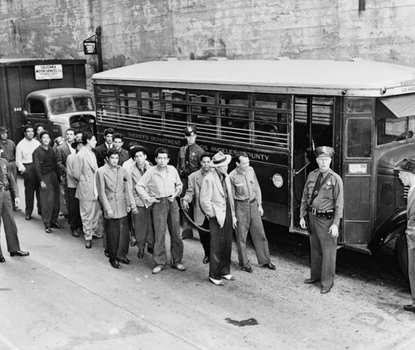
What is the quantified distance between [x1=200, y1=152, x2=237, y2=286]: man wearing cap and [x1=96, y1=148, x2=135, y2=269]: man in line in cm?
132

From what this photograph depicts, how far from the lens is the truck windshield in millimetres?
13773

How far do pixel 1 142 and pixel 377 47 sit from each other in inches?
281

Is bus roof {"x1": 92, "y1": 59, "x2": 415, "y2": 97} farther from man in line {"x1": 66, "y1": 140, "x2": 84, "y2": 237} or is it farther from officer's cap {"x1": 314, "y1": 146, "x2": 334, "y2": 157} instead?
man in line {"x1": 66, "y1": 140, "x2": 84, "y2": 237}

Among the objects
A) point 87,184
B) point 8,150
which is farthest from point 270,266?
point 8,150

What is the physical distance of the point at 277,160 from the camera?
7855 mm

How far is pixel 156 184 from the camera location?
7520mm

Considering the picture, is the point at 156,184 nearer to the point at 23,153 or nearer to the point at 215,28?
the point at 23,153

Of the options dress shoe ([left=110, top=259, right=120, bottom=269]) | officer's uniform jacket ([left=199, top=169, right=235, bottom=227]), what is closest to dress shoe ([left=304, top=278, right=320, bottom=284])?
officer's uniform jacket ([left=199, top=169, right=235, bottom=227])

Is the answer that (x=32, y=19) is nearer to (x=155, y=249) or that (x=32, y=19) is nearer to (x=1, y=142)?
(x=1, y=142)

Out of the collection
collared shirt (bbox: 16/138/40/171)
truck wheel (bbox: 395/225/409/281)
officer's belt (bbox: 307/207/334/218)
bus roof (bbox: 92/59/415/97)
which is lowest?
truck wheel (bbox: 395/225/409/281)

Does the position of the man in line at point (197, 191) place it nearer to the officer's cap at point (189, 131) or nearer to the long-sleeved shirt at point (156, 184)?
the long-sleeved shirt at point (156, 184)

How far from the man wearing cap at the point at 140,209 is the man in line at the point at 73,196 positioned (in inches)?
49.4

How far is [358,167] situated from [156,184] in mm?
2571

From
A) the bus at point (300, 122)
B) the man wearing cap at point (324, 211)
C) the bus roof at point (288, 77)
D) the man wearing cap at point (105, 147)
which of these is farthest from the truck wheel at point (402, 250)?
the man wearing cap at point (105, 147)
